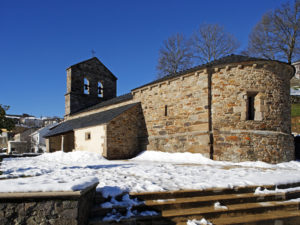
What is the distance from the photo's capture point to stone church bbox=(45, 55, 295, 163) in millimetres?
10438

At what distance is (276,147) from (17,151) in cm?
2555

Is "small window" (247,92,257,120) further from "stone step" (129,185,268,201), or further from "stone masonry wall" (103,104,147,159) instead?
"stone step" (129,185,268,201)

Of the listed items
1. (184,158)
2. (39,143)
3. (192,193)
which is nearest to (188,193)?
(192,193)

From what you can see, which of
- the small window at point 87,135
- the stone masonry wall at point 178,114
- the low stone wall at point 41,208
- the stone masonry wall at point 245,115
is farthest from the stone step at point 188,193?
the small window at point 87,135

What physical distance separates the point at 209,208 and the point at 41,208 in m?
2.90

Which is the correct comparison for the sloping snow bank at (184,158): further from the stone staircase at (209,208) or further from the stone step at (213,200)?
the stone staircase at (209,208)

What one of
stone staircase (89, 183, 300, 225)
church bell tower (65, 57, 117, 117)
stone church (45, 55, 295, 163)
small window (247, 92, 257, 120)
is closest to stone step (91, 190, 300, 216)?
stone staircase (89, 183, 300, 225)

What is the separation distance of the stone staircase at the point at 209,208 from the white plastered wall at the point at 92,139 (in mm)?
8937

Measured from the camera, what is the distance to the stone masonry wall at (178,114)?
11.2 meters

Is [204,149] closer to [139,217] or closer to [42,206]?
[139,217]

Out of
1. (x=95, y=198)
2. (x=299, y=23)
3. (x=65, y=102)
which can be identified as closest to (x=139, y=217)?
(x=95, y=198)

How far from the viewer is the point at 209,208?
4.45 metres

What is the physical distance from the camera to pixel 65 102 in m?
23.1

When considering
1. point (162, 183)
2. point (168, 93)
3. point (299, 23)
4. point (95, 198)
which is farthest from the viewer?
point (299, 23)
